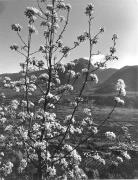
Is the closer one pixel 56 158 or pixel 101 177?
pixel 56 158

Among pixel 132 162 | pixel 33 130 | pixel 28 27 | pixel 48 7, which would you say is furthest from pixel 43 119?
pixel 132 162

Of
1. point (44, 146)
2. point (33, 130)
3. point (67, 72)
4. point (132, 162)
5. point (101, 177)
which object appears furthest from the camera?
point (132, 162)

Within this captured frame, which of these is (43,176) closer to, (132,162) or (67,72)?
(67,72)

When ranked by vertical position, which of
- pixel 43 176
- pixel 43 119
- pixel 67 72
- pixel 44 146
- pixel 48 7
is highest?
pixel 48 7

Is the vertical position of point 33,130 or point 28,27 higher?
point 28,27

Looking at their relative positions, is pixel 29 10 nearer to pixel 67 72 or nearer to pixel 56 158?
pixel 67 72

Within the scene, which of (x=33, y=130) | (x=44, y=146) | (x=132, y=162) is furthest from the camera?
(x=132, y=162)

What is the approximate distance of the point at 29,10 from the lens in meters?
11.3

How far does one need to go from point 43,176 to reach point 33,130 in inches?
61.3

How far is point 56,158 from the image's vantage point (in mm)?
12039

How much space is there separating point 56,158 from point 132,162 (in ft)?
37.8

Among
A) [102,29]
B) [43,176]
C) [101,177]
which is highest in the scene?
[102,29]

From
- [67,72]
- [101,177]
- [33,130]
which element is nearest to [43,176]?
[33,130]

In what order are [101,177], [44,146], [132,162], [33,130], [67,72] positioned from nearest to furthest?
[44,146]
[33,130]
[67,72]
[101,177]
[132,162]
